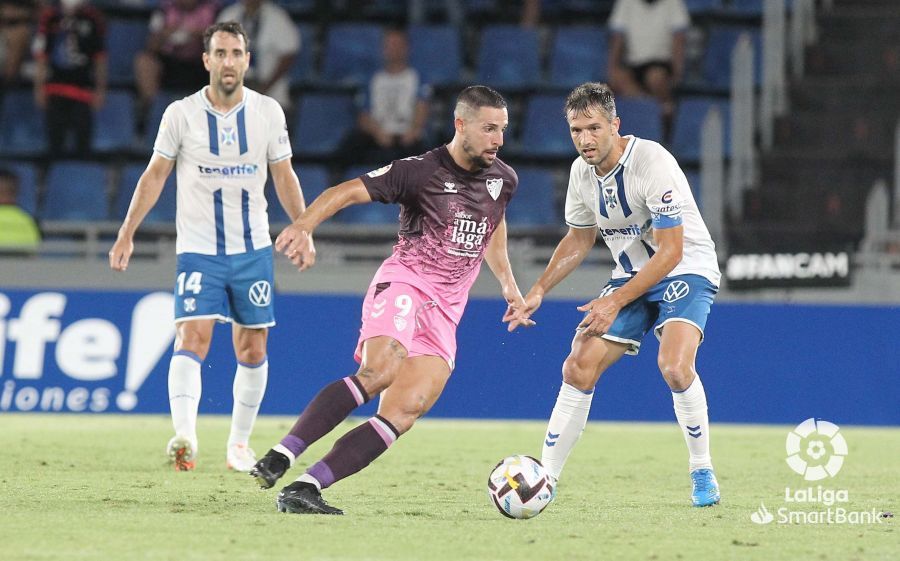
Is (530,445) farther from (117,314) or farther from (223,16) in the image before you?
(223,16)

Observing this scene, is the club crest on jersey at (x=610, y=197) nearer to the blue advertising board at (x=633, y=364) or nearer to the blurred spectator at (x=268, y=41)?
the blue advertising board at (x=633, y=364)

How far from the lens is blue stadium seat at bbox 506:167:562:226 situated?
14812 millimetres

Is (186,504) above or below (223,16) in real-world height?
below

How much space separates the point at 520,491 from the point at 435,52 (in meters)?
10.4

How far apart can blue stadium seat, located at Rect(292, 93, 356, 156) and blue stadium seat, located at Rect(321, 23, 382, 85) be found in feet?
2.10

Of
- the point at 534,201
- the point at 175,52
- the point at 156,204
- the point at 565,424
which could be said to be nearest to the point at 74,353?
the point at 156,204

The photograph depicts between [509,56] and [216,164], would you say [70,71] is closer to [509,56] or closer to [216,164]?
[509,56]

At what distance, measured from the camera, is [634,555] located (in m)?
5.75

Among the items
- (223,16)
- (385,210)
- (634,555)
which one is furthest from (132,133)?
(634,555)

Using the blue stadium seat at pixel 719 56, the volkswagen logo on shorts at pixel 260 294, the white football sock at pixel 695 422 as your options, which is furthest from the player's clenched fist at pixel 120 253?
the blue stadium seat at pixel 719 56

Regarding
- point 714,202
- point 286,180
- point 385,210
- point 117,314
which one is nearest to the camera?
point 286,180

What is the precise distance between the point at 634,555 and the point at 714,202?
8.45 meters

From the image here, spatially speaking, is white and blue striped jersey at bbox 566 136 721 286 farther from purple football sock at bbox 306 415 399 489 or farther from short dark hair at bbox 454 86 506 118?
purple football sock at bbox 306 415 399 489

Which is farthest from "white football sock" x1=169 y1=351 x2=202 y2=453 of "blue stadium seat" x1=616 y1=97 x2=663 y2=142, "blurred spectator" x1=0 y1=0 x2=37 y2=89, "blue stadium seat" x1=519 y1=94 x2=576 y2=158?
"blurred spectator" x1=0 y1=0 x2=37 y2=89
